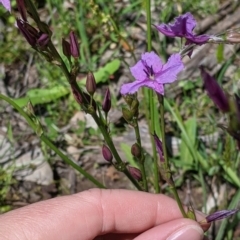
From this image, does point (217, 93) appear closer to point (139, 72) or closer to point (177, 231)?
point (139, 72)

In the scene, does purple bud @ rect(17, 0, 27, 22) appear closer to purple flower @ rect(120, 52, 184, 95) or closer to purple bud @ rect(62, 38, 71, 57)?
purple bud @ rect(62, 38, 71, 57)

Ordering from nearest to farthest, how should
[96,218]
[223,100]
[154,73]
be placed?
[223,100], [154,73], [96,218]

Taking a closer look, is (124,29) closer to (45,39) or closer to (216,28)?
(216,28)

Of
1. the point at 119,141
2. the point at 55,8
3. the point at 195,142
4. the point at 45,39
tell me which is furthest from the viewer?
the point at 55,8

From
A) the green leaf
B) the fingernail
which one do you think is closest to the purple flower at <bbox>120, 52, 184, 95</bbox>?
the fingernail

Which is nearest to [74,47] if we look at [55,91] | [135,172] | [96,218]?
[135,172]

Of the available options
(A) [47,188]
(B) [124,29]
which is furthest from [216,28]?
(A) [47,188]
